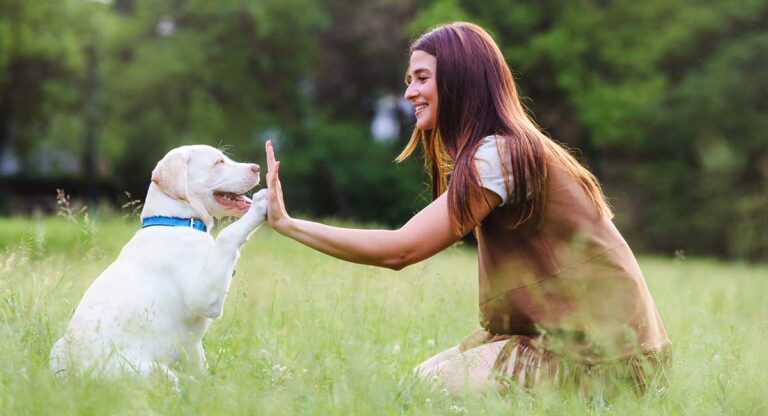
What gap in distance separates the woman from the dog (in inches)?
15.1

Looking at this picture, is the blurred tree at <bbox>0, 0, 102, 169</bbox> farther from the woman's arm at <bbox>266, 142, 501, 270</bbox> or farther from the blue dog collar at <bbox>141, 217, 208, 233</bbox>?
the woman's arm at <bbox>266, 142, 501, 270</bbox>

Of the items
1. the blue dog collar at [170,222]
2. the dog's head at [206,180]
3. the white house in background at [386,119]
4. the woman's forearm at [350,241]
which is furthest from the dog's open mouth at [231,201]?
the white house in background at [386,119]

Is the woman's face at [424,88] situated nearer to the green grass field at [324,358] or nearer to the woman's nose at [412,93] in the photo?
the woman's nose at [412,93]

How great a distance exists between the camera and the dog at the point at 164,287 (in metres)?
4.01

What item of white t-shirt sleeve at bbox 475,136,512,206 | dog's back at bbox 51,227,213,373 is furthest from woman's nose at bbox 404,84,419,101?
dog's back at bbox 51,227,213,373

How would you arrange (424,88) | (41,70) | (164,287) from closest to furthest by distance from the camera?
(164,287) < (424,88) < (41,70)

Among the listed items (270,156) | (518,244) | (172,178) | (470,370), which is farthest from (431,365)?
(172,178)

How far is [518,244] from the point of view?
423cm

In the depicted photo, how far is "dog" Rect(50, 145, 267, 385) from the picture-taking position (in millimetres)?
4008

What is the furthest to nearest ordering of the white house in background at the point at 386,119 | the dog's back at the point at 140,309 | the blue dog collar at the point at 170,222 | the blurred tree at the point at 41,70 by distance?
1. the white house in background at the point at 386,119
2. the blurred tree at the point at 41,70
3. the blue dog collar at the point at 170,222
4. the dog's back at the point at 140,309

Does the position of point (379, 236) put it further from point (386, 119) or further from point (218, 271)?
point (386, 119)

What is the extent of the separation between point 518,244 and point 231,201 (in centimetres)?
140

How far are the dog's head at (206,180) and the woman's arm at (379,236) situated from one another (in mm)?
457

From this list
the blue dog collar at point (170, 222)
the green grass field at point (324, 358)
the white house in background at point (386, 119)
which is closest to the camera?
the green grass field at point (324, 358)
